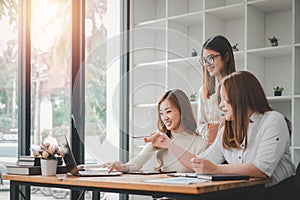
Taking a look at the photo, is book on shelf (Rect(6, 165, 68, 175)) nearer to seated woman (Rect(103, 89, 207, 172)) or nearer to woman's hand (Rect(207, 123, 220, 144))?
seated woman (Rect(103, 89, 207, 172))

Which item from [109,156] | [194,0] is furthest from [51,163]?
[194,0]

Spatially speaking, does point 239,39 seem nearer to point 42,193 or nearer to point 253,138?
point 253,138

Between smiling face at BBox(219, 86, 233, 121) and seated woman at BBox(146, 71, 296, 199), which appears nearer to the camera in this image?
seated woman at BBox(146, 71, 296, 199)

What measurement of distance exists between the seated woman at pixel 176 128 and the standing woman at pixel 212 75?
15 cm

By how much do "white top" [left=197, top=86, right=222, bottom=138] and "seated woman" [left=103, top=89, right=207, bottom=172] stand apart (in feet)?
0.73

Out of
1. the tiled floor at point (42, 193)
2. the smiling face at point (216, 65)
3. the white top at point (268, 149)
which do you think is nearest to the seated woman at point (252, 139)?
the white top at point (268, 149)

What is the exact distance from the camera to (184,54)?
13.6 ft

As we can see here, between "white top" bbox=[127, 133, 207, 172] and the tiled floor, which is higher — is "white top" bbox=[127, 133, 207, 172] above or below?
above

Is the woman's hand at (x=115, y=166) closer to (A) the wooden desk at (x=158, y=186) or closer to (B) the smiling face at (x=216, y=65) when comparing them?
(A) the wooden desk at (x=158, y=186)

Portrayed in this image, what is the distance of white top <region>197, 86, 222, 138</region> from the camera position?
306 cm

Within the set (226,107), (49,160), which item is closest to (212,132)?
(226,107)

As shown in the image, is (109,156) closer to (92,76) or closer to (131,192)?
(131,192)

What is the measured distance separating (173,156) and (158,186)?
2.81 ft

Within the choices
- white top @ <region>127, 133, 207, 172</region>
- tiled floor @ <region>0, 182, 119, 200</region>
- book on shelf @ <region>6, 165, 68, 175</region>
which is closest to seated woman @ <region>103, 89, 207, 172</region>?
white top @ <region>127, 133, 207, 172</region>
